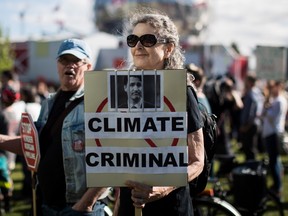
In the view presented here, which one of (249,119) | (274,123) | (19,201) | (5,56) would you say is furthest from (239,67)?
(19,201)

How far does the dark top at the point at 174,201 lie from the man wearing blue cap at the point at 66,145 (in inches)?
12.1

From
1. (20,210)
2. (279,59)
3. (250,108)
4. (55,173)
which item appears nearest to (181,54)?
(55,173)

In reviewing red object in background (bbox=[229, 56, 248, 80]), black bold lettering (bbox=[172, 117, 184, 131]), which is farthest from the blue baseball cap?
red object in background (bbox=[229, 56, 248, 80])

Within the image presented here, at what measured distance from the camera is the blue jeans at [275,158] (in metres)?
7.98

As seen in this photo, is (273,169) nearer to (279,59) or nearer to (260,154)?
(279,59)

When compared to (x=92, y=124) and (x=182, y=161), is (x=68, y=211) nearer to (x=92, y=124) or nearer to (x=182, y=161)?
(x=92, y=124)

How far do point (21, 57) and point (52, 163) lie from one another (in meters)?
36.9

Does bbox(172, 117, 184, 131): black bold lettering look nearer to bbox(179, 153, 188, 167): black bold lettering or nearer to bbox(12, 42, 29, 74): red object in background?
bbox(179, 153, 188, 167): black bold lettering

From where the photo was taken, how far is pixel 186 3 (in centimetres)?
5572

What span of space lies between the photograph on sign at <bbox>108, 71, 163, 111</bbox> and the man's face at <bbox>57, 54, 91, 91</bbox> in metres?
0.93

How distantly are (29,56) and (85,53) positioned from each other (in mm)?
35257

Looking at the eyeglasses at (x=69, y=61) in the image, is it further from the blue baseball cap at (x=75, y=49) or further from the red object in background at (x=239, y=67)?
the red object in background at (x=239, y=67)

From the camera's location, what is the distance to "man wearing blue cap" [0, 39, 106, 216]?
10.1 feet

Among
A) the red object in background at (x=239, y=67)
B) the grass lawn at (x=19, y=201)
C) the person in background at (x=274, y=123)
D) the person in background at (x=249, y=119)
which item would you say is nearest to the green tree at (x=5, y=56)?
the red object in background at (x=239, y=67)
